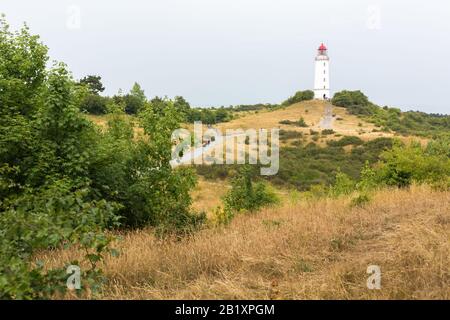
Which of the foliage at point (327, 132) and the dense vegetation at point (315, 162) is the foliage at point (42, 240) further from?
the foliage at point (327, 132)

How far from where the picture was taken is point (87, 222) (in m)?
4.36

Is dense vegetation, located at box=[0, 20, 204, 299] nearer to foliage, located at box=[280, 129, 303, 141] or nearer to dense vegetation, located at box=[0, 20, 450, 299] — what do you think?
dense vegetation, located at box=[0, 20, 450, 299]

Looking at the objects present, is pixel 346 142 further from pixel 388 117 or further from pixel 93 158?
pixel 93 158

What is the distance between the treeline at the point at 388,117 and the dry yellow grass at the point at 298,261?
2450 inches

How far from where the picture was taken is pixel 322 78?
297 feet

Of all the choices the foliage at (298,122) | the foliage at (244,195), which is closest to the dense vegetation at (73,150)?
the foliage at (244,195)

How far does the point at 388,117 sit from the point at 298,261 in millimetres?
76656

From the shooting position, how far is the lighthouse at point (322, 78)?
297ft

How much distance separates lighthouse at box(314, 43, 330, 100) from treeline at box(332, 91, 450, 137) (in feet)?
7.58

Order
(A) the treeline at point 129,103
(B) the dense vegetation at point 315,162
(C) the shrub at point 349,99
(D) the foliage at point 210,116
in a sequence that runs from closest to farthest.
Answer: (A) the treeline at point 129,103 < (B) the dense vegetation at point 315,162 < (D) the foliage at point 210,116 < (C) the shrub at point 349,99

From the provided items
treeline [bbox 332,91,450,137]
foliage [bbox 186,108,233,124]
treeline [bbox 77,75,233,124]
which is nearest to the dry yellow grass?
treeline [bbox 77,75,233,124]

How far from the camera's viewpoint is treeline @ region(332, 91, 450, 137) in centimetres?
7070

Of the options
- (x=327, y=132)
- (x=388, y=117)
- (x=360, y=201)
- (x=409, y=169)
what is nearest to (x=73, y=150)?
(x=360, y=201)
